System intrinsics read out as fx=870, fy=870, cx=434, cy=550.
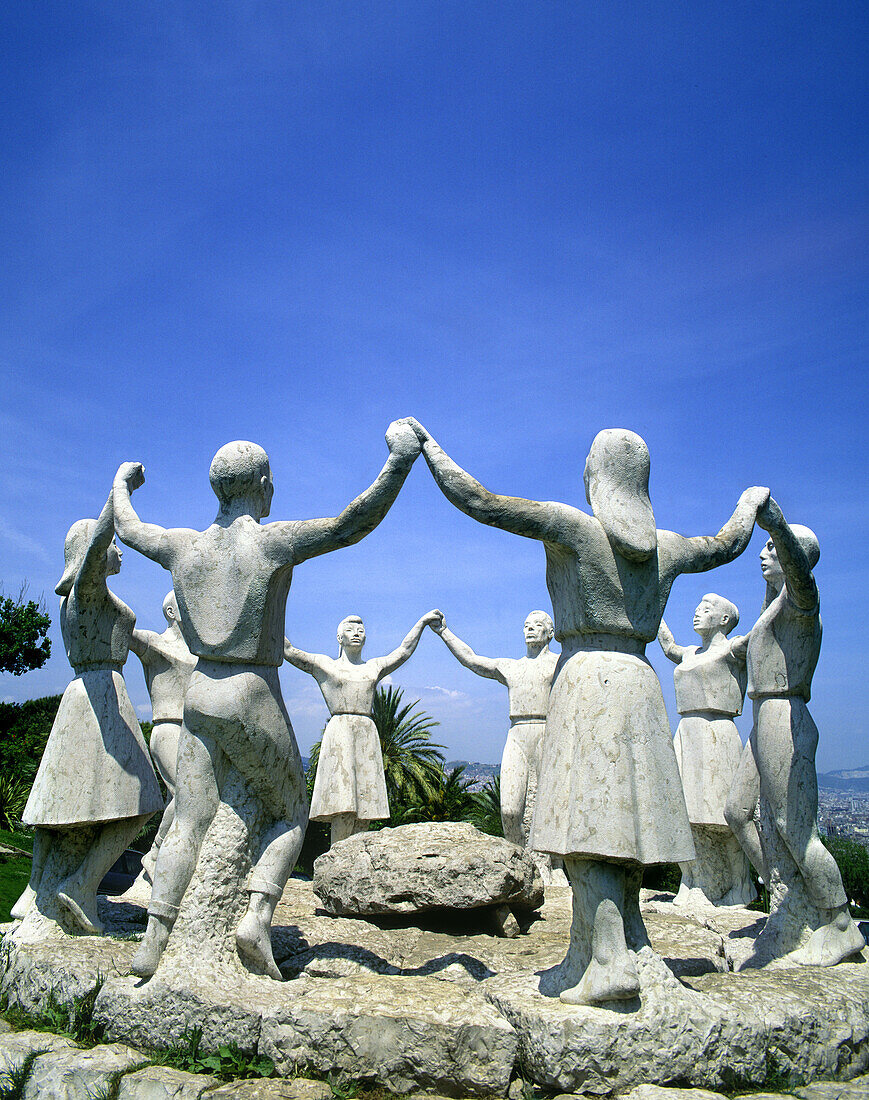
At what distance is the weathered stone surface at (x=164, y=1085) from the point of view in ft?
12.6

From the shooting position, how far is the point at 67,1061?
4.15 meters

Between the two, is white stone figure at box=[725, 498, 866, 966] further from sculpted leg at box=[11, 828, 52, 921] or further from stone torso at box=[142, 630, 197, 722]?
stone torso at box=[142, 630, 197, 722]

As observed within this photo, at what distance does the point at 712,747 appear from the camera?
27.6ft

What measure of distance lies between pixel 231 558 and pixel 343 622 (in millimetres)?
4778

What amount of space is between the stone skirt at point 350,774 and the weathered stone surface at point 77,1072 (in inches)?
→ 189

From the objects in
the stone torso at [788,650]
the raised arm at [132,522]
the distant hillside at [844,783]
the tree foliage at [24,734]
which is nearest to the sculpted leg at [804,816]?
the stone torso at [788,650]

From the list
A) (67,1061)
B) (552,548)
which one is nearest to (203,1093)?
(67,1061)

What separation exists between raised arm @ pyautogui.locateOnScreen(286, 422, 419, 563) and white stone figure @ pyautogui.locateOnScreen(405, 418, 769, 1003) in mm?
116

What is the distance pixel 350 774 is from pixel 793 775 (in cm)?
479

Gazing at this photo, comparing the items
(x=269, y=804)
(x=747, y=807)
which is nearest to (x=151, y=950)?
(x=269, y=804)

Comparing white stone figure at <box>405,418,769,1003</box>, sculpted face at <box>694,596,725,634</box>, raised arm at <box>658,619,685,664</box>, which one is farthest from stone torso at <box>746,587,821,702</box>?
raised arm at <box>658,619,685,664</box>

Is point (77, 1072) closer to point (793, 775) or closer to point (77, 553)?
point (77, 553)

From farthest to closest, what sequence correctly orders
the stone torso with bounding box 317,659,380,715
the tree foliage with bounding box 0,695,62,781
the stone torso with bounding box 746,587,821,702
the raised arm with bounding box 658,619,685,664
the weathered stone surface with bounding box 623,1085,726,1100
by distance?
the tree foliage with bounding box 0,695,62,781 < the stone torso with bounding box 317,659,380,715 < the raised arm with bounding box 658,619,685,664 < the stone torso with bounding box 746,587,821,702 < the weathered stone surface with bounding box 623,1085,726,1100

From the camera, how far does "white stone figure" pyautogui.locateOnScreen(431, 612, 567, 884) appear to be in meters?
9.04
